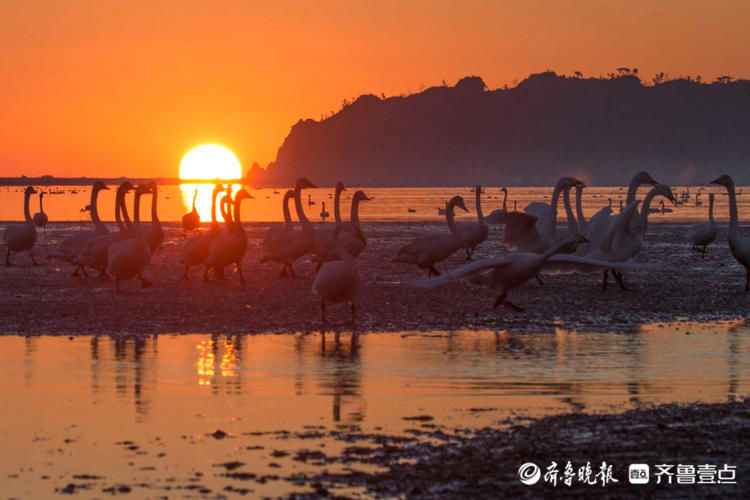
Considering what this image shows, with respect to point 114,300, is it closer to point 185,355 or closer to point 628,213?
point 185,355

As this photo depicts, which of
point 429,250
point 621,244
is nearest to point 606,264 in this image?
point 621,244

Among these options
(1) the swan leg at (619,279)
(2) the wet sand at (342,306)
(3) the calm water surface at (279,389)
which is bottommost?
(3) the calm water surface at (279,389)

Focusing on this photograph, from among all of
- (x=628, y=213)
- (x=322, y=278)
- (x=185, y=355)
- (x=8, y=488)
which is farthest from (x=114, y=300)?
(x=8, y=488)

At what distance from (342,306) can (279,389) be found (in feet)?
21.2

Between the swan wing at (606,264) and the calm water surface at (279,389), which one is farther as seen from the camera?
the swan wing at (606,264)

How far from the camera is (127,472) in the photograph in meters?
7.36

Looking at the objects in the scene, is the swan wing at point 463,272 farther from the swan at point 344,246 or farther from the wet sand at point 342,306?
the swan at point 344,246

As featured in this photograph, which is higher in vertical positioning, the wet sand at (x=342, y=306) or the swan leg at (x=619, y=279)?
the swan leg at (x=619, y=279)

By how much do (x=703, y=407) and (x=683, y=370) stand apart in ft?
6.58

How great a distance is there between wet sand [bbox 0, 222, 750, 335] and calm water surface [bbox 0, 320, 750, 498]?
3.02ft

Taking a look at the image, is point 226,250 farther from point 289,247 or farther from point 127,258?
point 127,258

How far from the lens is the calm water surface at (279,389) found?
25.3ft

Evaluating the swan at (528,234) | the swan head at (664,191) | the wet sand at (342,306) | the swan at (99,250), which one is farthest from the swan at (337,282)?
the swan head at (664,191)

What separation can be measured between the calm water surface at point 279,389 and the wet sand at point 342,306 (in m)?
0.92
